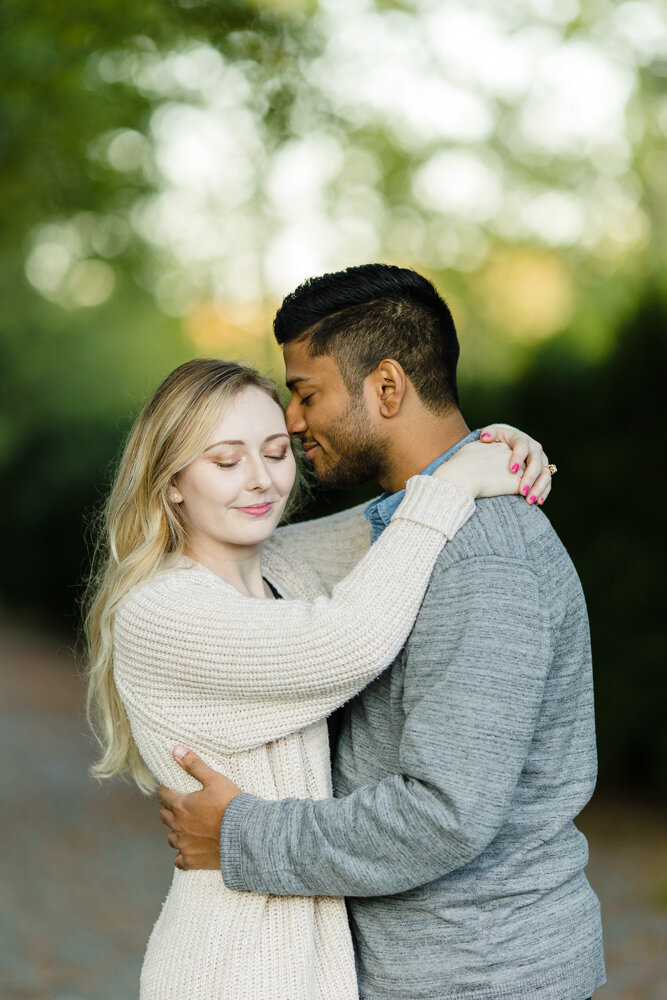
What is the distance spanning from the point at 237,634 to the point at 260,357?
46.2 ft

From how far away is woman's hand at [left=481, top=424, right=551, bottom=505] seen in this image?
7.72 ft

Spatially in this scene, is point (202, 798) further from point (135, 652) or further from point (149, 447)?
point (149, 447)

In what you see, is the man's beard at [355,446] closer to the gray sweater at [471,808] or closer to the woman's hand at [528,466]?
the woman's hand at [528,466]

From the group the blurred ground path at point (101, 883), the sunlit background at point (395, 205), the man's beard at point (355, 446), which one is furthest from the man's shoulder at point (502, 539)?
the sunlit background at point (395, 205)

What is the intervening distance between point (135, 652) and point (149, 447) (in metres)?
0.55

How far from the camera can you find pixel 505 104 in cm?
1245

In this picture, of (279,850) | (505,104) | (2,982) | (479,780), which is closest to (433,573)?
(479,780)

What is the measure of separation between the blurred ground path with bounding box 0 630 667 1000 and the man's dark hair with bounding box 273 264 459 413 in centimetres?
256

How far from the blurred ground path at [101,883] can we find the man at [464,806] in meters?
2.50

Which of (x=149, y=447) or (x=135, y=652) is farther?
(x=149, y=447)

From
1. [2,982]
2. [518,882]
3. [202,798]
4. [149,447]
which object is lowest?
[2,982]

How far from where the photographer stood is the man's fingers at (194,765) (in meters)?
2.26

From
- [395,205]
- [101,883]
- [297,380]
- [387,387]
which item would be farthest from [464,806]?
[395,205]

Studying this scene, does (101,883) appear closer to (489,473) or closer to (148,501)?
(148,501)
